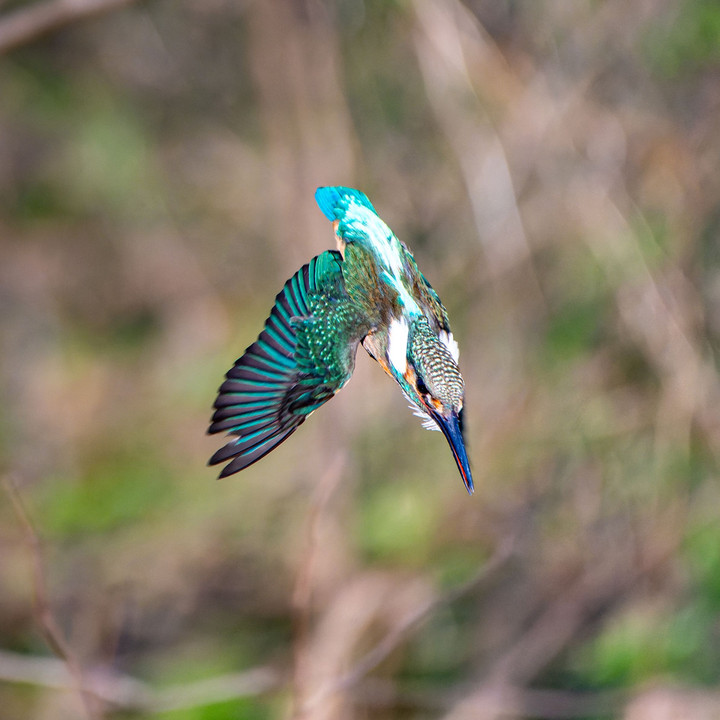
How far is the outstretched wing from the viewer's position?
1146 millimetres

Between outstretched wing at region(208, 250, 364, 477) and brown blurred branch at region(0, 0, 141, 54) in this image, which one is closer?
outstretched wing at region(208, 250, 364, 477)

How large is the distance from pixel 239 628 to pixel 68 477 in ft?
5.23

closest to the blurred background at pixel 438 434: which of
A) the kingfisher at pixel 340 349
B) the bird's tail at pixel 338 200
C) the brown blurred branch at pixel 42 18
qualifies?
the brown blurred branch at pixel 42 18

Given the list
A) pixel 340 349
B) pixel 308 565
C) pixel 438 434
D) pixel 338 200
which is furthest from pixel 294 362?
pixel 438 434

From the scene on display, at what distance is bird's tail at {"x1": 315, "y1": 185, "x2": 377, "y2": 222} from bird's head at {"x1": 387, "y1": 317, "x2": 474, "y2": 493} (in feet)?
0.99

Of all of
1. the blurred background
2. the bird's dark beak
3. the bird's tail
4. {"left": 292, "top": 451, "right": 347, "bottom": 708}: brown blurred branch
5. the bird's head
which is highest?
the blurred background

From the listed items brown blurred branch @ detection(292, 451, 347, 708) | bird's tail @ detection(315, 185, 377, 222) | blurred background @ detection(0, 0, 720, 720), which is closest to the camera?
bird's tail @ detection(315, 185, 377, 222)

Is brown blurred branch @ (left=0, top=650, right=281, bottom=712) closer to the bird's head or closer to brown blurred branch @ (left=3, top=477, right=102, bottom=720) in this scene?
brown blurred branch @ (left=3, top=477, right=102, bottom=720)

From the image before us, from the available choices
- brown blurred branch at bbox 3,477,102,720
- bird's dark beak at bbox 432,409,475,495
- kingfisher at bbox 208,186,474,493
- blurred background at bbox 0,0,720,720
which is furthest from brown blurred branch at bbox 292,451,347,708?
bird's dark beak at bbox 432,409,475,495

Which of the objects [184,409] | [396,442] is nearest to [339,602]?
[396,442]

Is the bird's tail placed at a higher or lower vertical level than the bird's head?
higher

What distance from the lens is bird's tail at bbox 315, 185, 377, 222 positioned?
5.21ft

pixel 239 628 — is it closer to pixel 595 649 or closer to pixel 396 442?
pixel 396 442

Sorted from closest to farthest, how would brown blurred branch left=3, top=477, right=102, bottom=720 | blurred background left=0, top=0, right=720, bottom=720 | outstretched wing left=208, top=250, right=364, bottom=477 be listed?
outstretched wing left=208, top=250, right=364, bottom=477, brown blurred branch left=3, top=477, right=102, bottom=720, blurred background left=0, top=0, right=720, bottom=720
